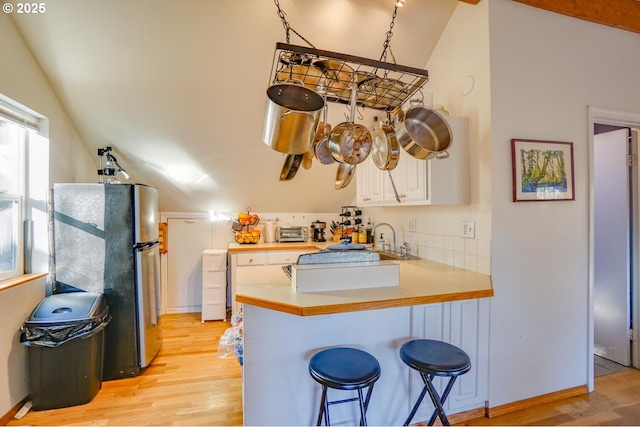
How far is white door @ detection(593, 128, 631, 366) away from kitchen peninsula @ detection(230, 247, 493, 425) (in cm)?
158

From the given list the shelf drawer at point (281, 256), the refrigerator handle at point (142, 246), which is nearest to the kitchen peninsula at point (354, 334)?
the refrigerator handle at point (142, 246)

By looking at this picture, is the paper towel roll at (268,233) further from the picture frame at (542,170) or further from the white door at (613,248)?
the white door at (613,248)

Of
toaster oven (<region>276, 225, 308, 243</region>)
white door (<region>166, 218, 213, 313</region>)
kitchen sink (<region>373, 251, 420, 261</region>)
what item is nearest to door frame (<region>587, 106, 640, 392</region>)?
kitchen sink (<region>373, 251, 420, 261</region>)

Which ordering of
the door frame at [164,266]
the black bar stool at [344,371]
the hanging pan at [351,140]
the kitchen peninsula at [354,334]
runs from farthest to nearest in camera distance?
the door frame at [164,266] < the hanging pan at [351,140] < the kitchen peninsula at [354,334] < the black bar stool at [344,371]

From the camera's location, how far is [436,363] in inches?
52.9

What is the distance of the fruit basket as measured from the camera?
361 cm

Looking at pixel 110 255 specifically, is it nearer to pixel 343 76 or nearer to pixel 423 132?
pixel 343 76

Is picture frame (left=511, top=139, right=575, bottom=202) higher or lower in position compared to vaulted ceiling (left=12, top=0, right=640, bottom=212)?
lower

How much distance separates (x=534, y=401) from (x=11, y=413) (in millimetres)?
3236

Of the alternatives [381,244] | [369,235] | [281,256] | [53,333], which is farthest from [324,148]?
[53,333]

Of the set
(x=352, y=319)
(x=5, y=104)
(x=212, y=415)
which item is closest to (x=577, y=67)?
(x=352, y=319)

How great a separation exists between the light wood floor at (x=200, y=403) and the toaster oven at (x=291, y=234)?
1.61 metres

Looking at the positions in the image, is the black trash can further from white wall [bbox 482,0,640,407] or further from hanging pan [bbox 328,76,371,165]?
white wall [bbox 482,0,640,407]

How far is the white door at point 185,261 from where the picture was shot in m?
3.62
